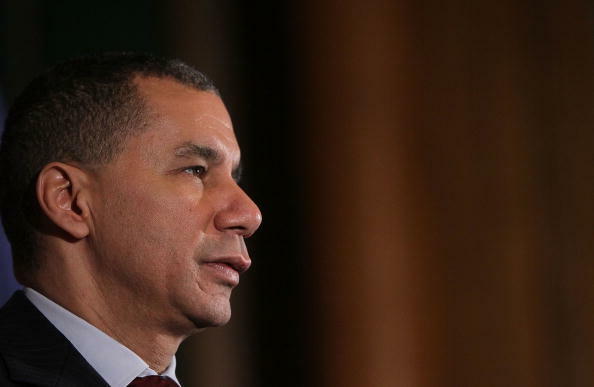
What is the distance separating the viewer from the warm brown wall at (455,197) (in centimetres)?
229

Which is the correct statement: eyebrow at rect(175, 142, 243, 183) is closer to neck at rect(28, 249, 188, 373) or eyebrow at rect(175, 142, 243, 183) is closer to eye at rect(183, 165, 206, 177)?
eye at rect(183, 165, 206, 177)

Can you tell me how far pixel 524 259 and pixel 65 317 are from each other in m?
1.36

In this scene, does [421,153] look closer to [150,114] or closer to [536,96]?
[536,96]

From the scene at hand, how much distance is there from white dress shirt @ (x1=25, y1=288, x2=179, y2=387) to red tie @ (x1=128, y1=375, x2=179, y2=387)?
0.02m

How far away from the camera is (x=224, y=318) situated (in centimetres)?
145

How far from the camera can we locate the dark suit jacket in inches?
50.4

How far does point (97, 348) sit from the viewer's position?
A: 4.54ft

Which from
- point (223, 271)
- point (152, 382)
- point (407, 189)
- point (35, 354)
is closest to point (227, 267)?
point (223, 271)

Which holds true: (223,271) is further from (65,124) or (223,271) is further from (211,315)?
(65,124)

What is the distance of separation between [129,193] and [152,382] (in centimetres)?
32

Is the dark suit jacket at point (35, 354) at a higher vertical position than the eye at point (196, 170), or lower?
lower

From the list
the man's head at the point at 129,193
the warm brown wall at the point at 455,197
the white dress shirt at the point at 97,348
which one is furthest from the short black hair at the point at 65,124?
the warm brown wall at the point at 455,197

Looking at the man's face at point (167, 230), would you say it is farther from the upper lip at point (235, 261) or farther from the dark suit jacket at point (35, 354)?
the dark suit jacket at point (35, 354)

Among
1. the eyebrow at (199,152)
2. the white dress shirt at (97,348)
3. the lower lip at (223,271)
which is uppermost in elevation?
the eyebrow at (199,152)
